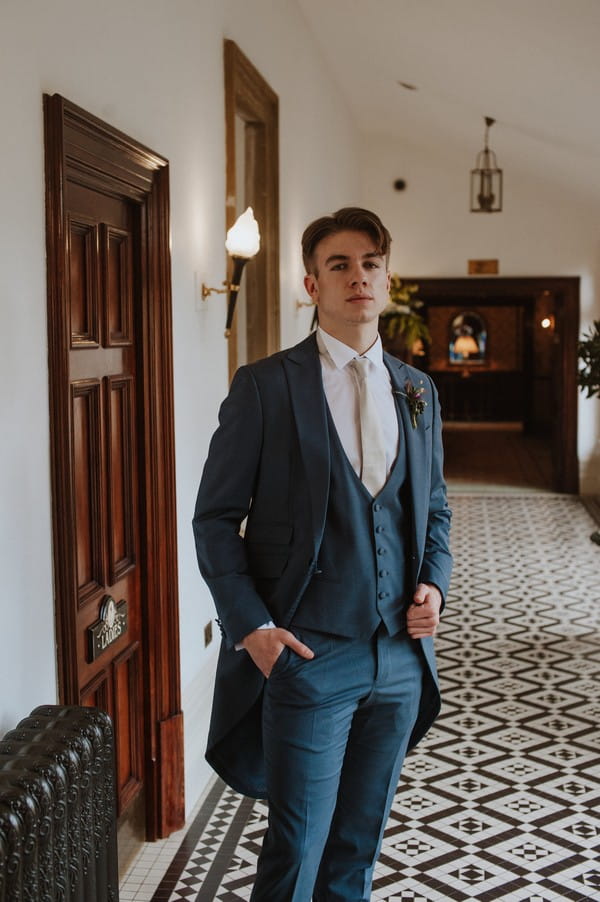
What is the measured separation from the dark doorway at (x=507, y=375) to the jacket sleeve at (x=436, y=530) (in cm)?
961

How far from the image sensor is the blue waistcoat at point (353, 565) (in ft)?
7.65

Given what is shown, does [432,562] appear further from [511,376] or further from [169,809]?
[511,376]

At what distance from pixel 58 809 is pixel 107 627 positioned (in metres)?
1.12

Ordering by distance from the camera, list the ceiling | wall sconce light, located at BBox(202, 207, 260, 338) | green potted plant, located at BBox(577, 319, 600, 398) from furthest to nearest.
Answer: green potted plant, located at BBox(577, 319, 600, 398) → the ceiling → wall sconce light, located at BBox(202, 207, 260, 338)

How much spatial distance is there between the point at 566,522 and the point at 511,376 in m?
12.3

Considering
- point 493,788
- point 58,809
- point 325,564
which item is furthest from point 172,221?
point 493,788

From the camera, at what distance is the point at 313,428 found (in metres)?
2.35

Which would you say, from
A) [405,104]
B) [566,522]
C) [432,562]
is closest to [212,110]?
[432,562]

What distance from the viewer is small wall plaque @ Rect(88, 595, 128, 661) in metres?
3.14

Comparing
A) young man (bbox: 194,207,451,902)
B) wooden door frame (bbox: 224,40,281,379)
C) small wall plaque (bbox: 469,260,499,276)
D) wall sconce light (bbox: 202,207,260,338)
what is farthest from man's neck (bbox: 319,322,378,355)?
small wall plaque (bbox: 469,260,499,276)

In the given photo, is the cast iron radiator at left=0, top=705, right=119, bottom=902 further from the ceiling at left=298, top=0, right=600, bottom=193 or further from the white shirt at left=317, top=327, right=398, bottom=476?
the ceiling at left=298, top=0, right=600, bottom=193

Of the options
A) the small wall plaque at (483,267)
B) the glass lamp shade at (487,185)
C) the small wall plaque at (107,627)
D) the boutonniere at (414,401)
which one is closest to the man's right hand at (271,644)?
the boutonniere at (414,401)

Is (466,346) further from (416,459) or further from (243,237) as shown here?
(416,459)

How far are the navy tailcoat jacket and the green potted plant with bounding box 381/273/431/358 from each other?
9.46 meters
